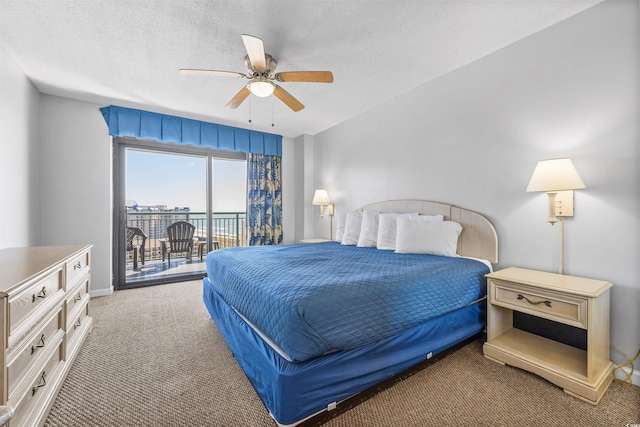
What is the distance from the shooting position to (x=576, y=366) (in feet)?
5.64

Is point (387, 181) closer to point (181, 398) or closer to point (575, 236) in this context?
point (575, 236)

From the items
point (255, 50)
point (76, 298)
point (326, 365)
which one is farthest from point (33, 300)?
point (255, 50)

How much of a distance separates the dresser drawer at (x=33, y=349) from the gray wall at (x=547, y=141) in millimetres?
3253

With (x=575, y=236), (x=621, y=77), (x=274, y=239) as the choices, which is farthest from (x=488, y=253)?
(x=274, y=239)

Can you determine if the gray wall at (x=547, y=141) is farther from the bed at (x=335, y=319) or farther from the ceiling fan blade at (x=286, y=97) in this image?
the ceiling fan blade at (x=286, y=97)

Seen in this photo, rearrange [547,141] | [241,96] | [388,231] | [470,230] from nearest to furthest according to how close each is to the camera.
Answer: [547,141]
[241,96]
[470,230]
[388,231]

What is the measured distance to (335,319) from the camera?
141 cm

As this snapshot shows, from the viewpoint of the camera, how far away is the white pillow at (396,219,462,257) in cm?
264

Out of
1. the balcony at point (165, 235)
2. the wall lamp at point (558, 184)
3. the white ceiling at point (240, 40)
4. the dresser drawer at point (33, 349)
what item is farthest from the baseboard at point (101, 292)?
the wall lamp at point (558, 184)

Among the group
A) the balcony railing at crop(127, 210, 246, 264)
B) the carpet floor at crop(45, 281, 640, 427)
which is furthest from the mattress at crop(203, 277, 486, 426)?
the balcony railing at crop(127, 210, 246, 264)

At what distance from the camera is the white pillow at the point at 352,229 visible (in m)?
3.64

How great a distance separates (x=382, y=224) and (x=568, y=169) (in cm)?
174

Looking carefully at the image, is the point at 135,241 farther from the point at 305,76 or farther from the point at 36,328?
the point at 305,76

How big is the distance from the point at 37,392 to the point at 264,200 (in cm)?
385
